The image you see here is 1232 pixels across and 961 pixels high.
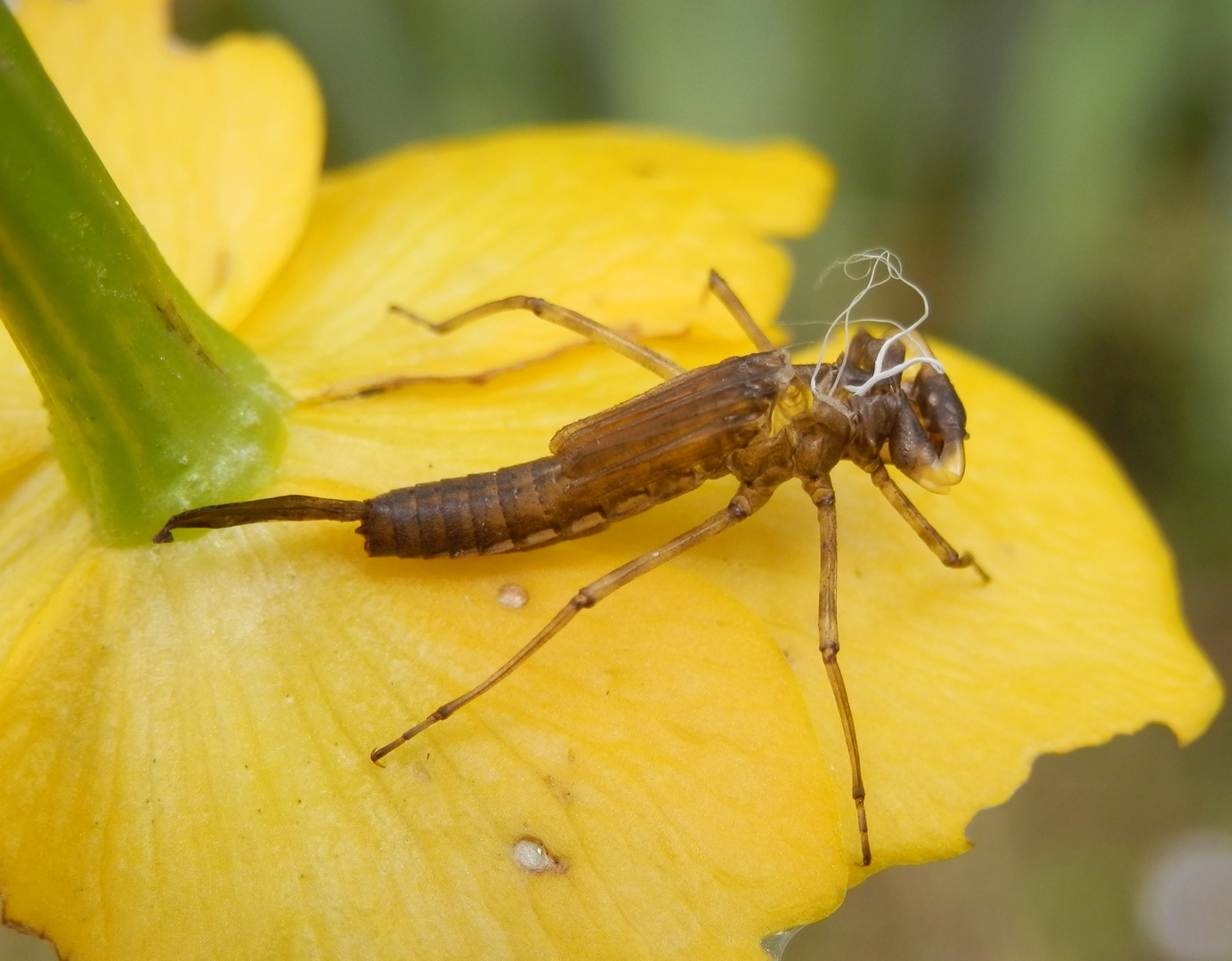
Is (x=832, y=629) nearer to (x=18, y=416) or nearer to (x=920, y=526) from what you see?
(x=920, y=526)

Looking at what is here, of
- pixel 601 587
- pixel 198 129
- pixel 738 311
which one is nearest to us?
pixel 601 587

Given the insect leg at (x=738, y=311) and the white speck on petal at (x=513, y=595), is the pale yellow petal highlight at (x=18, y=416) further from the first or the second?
the insect leg at (x=738, y=311)

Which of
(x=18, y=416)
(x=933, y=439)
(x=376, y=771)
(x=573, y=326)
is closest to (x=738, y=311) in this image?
(x=573, y=326)

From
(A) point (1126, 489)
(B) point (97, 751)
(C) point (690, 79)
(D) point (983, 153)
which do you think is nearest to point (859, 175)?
(D) point (983, 153)

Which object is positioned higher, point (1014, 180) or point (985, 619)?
point (985, 619)

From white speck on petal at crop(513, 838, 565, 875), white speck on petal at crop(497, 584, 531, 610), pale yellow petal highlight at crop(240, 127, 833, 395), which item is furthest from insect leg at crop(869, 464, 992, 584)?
white speck on petal at crop(513, 838, 565, 875)

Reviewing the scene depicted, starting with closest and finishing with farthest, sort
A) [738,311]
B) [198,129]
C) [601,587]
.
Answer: [601,587] < [738,311] < [198,129]

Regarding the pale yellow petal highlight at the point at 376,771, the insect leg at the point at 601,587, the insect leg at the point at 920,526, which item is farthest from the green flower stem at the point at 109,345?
the insect leg at the point at 920,526
